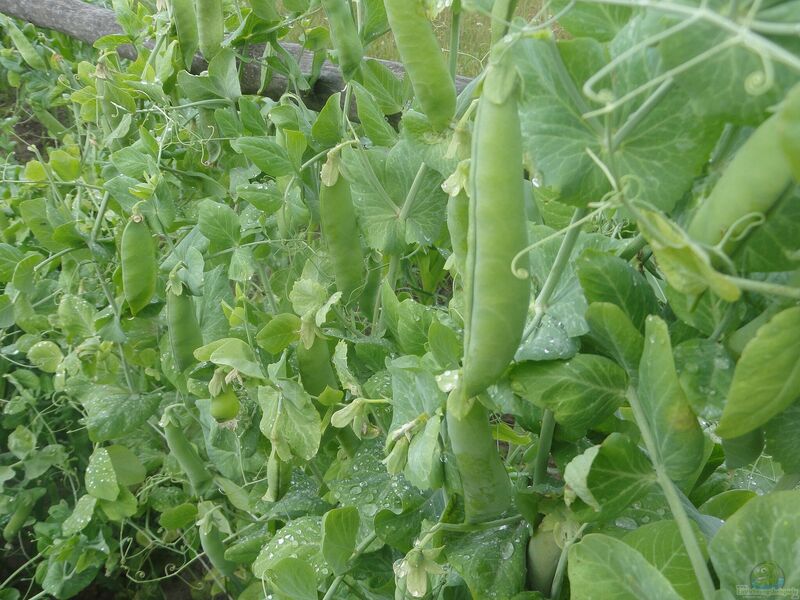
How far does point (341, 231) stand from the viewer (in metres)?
0.81

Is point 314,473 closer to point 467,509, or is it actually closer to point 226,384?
point 226,384

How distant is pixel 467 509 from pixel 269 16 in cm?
76

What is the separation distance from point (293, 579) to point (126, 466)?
706 mm

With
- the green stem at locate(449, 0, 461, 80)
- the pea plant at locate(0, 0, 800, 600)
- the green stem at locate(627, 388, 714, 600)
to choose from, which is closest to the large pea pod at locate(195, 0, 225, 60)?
the pea plant at locate(0, 0, 800, 600)

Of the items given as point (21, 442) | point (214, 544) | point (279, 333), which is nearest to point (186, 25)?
point (279, 333)

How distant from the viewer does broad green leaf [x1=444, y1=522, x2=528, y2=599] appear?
21.9 inches

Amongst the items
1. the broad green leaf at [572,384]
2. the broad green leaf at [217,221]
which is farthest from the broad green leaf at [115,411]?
the broad green leaf at [572,384]

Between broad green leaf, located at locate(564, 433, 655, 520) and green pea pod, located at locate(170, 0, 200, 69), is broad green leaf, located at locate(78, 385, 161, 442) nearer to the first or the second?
green pea pod, located at locate(170, 0, 200, 69)

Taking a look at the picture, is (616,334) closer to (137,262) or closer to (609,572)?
(609,572)

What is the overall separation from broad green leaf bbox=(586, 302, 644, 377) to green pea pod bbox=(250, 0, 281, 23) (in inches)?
29.9

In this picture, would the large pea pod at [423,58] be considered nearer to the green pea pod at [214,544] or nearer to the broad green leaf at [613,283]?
the broad green leaf at [613,283]

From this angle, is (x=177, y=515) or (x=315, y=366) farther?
(x=177, y=515)

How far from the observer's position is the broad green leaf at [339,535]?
0.64 meters

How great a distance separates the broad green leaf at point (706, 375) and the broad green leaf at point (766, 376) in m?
0.03
